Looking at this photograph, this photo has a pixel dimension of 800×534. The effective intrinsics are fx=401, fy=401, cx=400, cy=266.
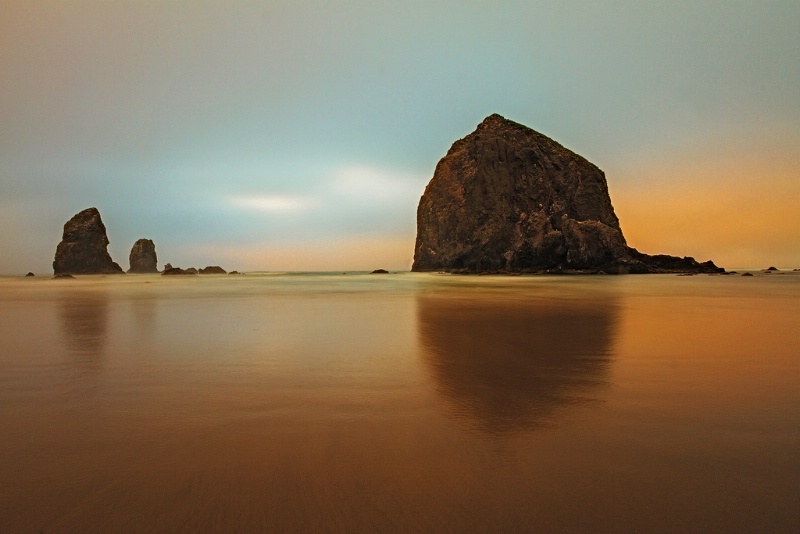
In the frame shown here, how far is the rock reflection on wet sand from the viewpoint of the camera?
13.2 feet

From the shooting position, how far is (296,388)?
16.2 feet

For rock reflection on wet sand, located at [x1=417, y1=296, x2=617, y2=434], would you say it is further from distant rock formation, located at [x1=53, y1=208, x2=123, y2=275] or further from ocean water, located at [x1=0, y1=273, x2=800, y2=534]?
distant rock formation, located at [x1=53, y1=208, x2=123, y2=275]

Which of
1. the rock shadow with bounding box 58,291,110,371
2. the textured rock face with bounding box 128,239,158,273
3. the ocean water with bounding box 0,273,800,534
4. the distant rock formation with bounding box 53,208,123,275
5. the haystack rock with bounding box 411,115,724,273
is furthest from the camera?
the textured rock face with bounding box 128,239,158,273

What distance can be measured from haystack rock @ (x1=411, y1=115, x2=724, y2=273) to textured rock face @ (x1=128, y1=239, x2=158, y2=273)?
9257 centimetres

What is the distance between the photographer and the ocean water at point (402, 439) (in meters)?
2.28

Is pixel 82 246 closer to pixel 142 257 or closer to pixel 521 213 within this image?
pixel 142 257

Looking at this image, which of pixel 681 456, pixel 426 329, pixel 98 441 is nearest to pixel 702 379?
pixel 681 456

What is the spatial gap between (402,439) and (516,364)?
132 inches

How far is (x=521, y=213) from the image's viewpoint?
8044 cm

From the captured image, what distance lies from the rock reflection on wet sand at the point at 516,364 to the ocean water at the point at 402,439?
Result: 1.6 inches

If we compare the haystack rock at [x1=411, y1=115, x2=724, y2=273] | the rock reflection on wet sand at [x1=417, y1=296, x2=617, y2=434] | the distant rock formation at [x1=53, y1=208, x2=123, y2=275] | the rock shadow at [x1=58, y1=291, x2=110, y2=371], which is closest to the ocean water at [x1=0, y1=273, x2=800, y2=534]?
the rock reflection on wet sand at [x1=417, y1=296, x2=617, y2=434]

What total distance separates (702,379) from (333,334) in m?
6.91

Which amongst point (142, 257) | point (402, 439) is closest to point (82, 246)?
point (142, 257)

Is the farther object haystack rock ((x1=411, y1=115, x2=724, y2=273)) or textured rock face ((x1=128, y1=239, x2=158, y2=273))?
textured rock face ((x1=128, y1=239, x2=158, y2=273))
